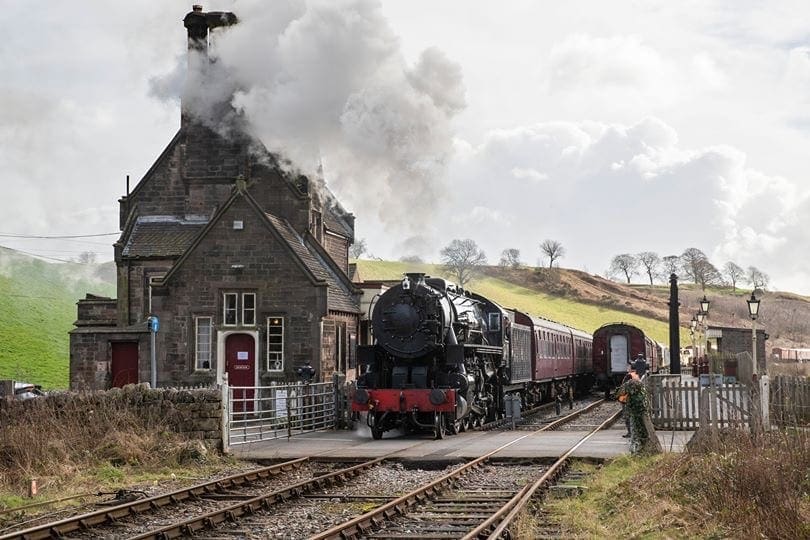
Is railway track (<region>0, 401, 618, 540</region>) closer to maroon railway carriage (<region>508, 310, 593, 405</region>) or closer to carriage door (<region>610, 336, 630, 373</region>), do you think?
maroon railway carriage (<region>508, 310, 593, 405</region>)

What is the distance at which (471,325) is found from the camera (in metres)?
24.2

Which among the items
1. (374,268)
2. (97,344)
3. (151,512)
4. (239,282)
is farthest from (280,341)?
(374,268)

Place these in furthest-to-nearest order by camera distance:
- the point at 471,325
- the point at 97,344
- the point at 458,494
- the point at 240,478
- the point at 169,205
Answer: the point at 169,205, the point at 97,344, the point at 471,325, the point at 240,478, the point at 458,494

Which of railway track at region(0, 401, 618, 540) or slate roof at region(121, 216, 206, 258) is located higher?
slate roof at region(121, 216, 206, 258)

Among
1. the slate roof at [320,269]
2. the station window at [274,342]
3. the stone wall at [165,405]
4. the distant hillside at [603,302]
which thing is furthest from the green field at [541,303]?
the stone wall at [165,405]

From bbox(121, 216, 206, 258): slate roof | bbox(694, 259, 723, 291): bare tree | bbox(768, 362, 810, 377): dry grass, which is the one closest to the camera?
bbox(768, 362, 810, 377): dry grass

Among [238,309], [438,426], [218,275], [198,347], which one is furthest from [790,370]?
[438,426]

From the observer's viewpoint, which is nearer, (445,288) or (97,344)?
(445,288)

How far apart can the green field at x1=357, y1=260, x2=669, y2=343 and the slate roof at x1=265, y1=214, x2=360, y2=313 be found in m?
57.7

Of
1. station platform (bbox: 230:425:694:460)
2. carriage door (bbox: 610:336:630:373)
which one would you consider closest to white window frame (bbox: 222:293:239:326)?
station platform (bbox: 230:425:694:460)

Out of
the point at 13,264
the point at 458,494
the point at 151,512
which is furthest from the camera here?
the point at 13,264

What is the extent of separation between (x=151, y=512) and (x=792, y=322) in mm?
105636

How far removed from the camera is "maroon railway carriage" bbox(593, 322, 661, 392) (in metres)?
44.2

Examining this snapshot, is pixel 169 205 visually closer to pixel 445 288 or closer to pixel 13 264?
pixel 445 288
